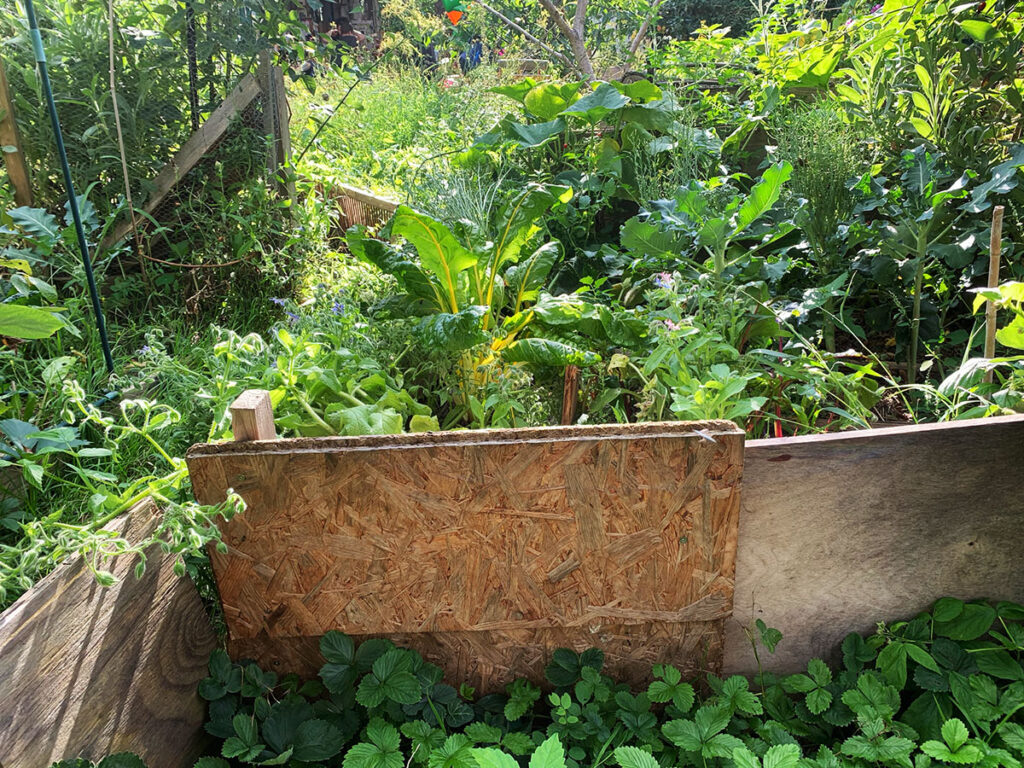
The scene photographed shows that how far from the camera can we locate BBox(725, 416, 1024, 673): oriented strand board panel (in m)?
1.41

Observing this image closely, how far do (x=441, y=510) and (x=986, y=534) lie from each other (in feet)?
3.81

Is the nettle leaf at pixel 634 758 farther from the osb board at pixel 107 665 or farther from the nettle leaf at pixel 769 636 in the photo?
the osb board at pixel 107 665

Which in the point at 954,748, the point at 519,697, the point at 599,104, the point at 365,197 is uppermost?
the point at 599,104

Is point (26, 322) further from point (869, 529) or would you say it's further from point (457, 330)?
point (869, 529)

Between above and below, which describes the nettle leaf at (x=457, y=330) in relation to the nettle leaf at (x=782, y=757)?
above

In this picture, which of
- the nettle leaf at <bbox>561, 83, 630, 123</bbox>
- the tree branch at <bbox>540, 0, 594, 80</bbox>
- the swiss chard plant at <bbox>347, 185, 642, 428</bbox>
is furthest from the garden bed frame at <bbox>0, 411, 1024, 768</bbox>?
the tree branch at <bbox>540, 0, 594, 80</bbox>

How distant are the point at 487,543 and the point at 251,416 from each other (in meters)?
0.53

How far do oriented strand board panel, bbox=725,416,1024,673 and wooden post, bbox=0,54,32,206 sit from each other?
85.2 inches

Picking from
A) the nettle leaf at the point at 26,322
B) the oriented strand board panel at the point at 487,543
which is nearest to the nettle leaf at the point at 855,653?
the oriented strand board panel at the point at 487,543

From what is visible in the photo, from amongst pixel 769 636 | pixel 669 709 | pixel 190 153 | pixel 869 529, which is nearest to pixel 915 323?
pixel 869 529

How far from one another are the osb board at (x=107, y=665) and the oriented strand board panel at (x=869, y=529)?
3.79 ft

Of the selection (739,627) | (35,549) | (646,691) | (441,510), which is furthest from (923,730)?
(35,549)

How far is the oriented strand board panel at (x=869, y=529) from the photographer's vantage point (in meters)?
1.41

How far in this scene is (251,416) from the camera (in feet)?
4.28
